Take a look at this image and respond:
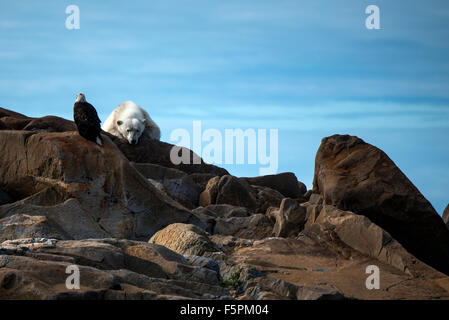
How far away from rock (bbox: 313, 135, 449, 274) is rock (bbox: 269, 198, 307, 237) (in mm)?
778

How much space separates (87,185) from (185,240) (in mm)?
3014

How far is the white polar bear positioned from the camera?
22.5 m

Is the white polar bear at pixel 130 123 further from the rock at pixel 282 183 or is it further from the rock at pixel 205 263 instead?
the rock at pixel 205 263

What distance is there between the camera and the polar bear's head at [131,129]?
2196 cm

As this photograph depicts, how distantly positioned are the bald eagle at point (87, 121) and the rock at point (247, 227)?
319cm

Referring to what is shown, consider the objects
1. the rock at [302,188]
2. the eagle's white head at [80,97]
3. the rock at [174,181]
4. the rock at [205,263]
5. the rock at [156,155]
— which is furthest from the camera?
the rock at [302,188]

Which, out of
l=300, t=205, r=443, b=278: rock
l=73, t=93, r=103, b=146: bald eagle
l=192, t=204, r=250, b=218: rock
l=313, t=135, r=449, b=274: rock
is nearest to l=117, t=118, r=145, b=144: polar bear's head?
l=192, t=204, r=250, b=218: rock

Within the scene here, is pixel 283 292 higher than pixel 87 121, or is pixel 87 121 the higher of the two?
pixel 87 121

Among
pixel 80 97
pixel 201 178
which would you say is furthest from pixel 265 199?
pixel 80 97

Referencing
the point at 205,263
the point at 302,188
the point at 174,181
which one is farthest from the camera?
the point at 302,188

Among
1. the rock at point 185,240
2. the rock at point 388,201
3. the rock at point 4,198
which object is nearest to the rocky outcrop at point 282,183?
the rock at point 388,201

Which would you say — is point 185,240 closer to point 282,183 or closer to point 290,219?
point 290,219

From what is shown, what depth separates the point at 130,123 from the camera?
22.9 m
